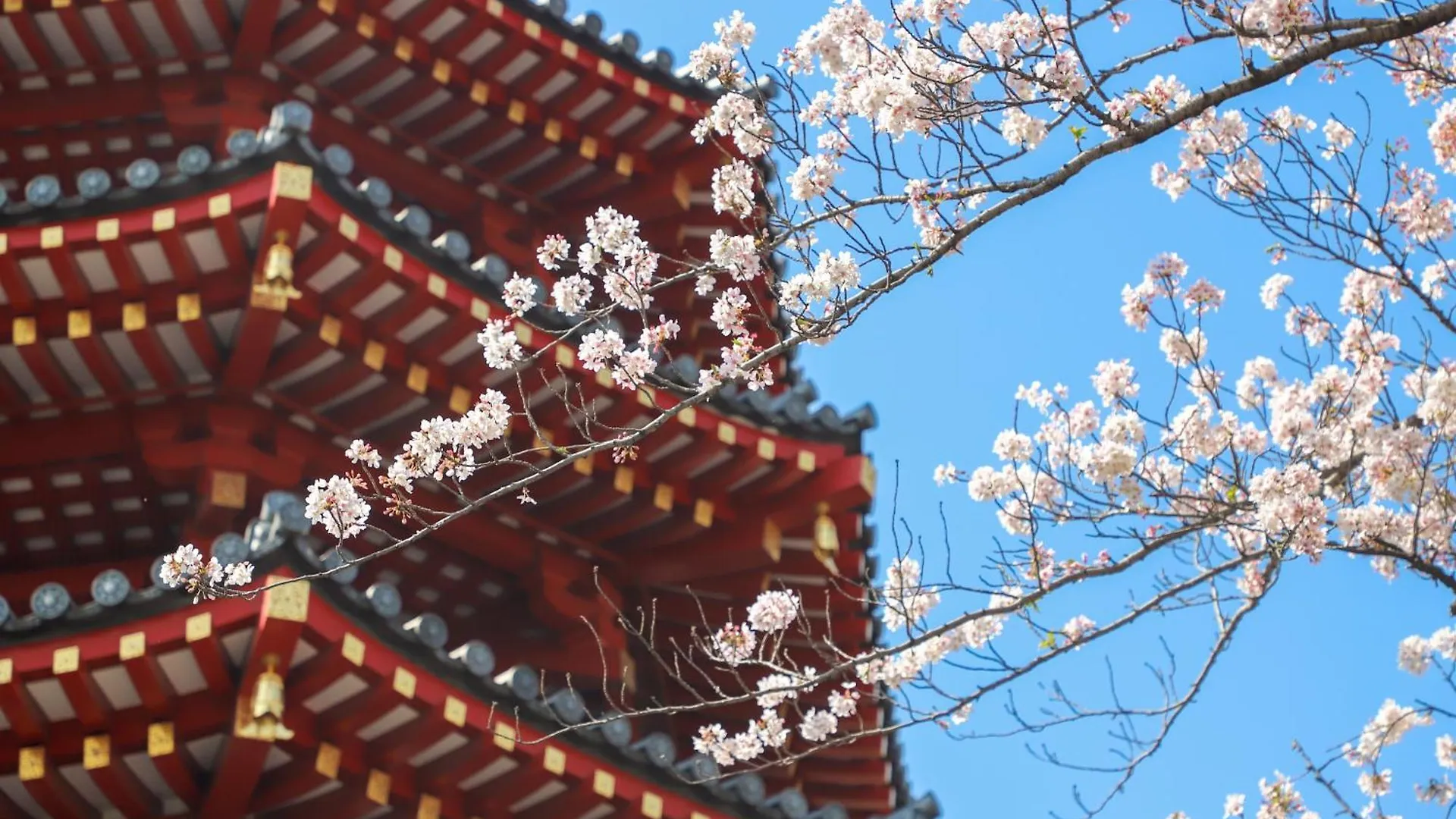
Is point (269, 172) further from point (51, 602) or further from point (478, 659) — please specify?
point (478, 659)

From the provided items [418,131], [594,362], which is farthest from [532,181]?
[594,362]

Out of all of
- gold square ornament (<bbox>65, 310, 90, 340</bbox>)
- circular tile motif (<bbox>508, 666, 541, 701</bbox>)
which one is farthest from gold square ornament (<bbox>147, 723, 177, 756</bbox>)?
gold square ornament (<bbox>65, 310, 90, 340</bbox>)

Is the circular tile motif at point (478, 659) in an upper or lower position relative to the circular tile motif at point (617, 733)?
upper

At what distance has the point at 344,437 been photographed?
31.4 feet

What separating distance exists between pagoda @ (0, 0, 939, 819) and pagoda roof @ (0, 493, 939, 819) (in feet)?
0.06

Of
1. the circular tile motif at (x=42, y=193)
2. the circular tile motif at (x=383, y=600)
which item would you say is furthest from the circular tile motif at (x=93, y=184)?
the circular tile motif at (x=383, y=600)

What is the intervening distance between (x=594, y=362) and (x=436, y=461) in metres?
0.67

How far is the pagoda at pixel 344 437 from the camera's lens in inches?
302

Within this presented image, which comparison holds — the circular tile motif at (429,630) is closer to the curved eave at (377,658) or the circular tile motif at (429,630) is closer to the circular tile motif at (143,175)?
the curved eave at (377,658)

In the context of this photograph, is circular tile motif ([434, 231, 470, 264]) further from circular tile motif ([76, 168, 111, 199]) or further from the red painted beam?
the red painted beam

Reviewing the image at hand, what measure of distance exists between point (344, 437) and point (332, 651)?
2.25m

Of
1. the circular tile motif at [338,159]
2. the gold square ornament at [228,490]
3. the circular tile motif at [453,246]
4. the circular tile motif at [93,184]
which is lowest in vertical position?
the gold square ornament at [228,490]

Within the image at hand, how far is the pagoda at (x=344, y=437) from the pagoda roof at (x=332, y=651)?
0.06 ft

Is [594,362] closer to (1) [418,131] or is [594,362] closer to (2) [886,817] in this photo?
(2) [886,817]
